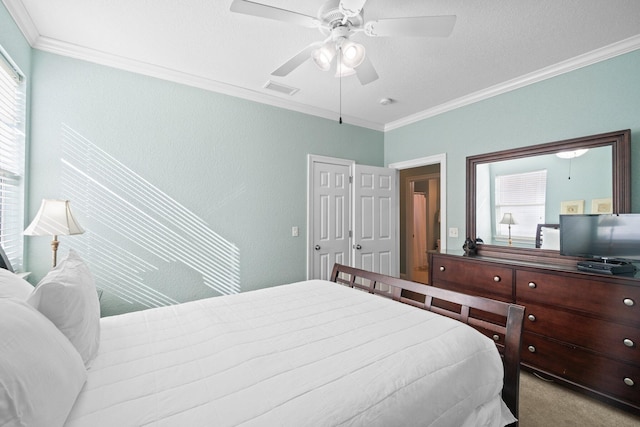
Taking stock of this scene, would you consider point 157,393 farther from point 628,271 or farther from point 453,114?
point 453,114

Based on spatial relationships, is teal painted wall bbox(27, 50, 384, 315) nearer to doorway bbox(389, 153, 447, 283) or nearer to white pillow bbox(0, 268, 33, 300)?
white pillow bbox(0, 268, 33, 300)

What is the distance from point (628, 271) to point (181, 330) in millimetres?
2903

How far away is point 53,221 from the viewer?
1.88 meters

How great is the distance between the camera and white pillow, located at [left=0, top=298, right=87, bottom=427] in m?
0.61

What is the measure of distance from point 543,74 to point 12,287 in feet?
13.1

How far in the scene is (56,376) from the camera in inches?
30.7

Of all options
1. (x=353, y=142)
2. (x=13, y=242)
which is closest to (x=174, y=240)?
(x=13, y=242)

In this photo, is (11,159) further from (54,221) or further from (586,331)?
(586,331)

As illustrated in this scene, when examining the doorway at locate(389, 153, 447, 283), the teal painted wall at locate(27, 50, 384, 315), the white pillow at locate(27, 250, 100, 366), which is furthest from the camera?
the doorway at locate(389, 153, 447, 283)

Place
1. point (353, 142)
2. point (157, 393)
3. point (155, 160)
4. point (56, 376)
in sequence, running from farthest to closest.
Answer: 1. point (353, 142)
2. point (155, 160)
3. point (157, 393)
4. point (56, 376)

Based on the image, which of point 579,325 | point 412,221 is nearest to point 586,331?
point 579,325

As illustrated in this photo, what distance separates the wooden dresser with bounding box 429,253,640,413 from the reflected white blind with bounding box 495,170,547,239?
0.57 meters

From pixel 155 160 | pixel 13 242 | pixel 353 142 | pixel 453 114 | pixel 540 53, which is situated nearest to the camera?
pixel 13 242

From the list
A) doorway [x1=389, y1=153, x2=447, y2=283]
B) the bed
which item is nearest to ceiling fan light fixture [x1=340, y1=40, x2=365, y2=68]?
the bed
